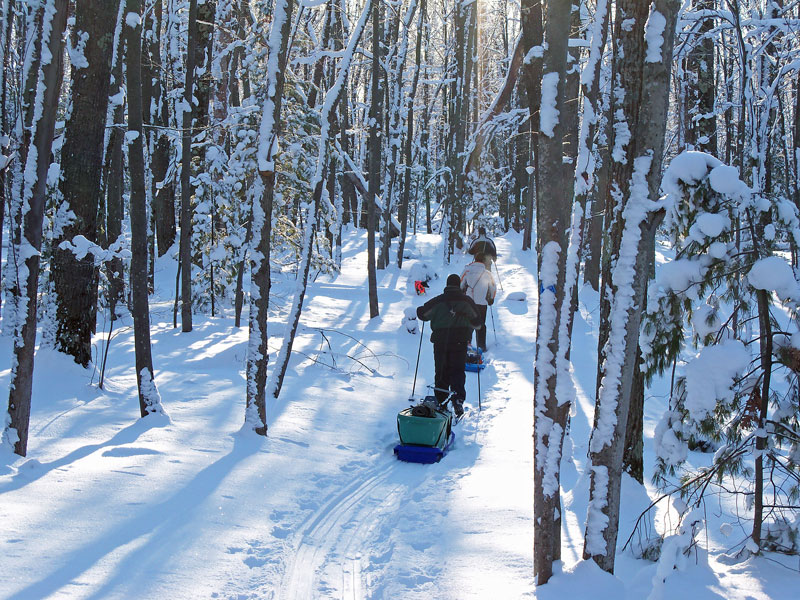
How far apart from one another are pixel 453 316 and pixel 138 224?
4.56 meters

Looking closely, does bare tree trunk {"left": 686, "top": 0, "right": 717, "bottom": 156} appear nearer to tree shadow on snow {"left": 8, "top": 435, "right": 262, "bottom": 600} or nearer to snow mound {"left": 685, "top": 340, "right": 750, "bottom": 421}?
snow mound {"left": 685, "top": 340, "right": 750, "bottom": 421}

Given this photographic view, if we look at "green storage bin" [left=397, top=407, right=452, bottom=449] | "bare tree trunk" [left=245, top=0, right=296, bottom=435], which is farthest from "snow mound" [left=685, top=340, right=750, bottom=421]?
"bare tree trunk" [left=245, top=0, right=296, bottom=435]


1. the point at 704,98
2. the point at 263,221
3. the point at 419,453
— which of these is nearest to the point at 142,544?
the point at 419,453

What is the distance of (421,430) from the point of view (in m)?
7.48

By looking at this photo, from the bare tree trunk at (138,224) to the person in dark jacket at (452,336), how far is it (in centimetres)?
404

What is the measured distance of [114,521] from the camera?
4.55m

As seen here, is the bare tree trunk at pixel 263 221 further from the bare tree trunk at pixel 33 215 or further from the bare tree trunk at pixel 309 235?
the bare tree trunk at pixel 33 215

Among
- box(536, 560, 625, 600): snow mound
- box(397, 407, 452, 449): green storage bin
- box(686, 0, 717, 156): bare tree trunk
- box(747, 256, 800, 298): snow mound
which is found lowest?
box(397, 407, 452, 449): green storage bin

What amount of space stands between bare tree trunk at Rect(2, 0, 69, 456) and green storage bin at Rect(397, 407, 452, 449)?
3.97 m

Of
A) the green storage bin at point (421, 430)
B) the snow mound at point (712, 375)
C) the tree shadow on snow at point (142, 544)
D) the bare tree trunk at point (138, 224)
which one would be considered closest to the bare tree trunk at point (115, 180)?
the bare tree trunk at point (138, 224)

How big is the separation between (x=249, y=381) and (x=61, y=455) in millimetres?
2104

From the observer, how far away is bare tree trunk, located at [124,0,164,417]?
22.0 feet

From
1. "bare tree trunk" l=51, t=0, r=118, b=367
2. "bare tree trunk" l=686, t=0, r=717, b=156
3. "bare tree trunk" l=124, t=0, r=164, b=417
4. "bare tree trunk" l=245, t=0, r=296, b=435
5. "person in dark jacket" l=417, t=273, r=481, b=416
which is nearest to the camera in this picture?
"bare tree trunk" l=124, t=0, r=164, b=417

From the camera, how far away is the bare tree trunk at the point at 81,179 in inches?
325
